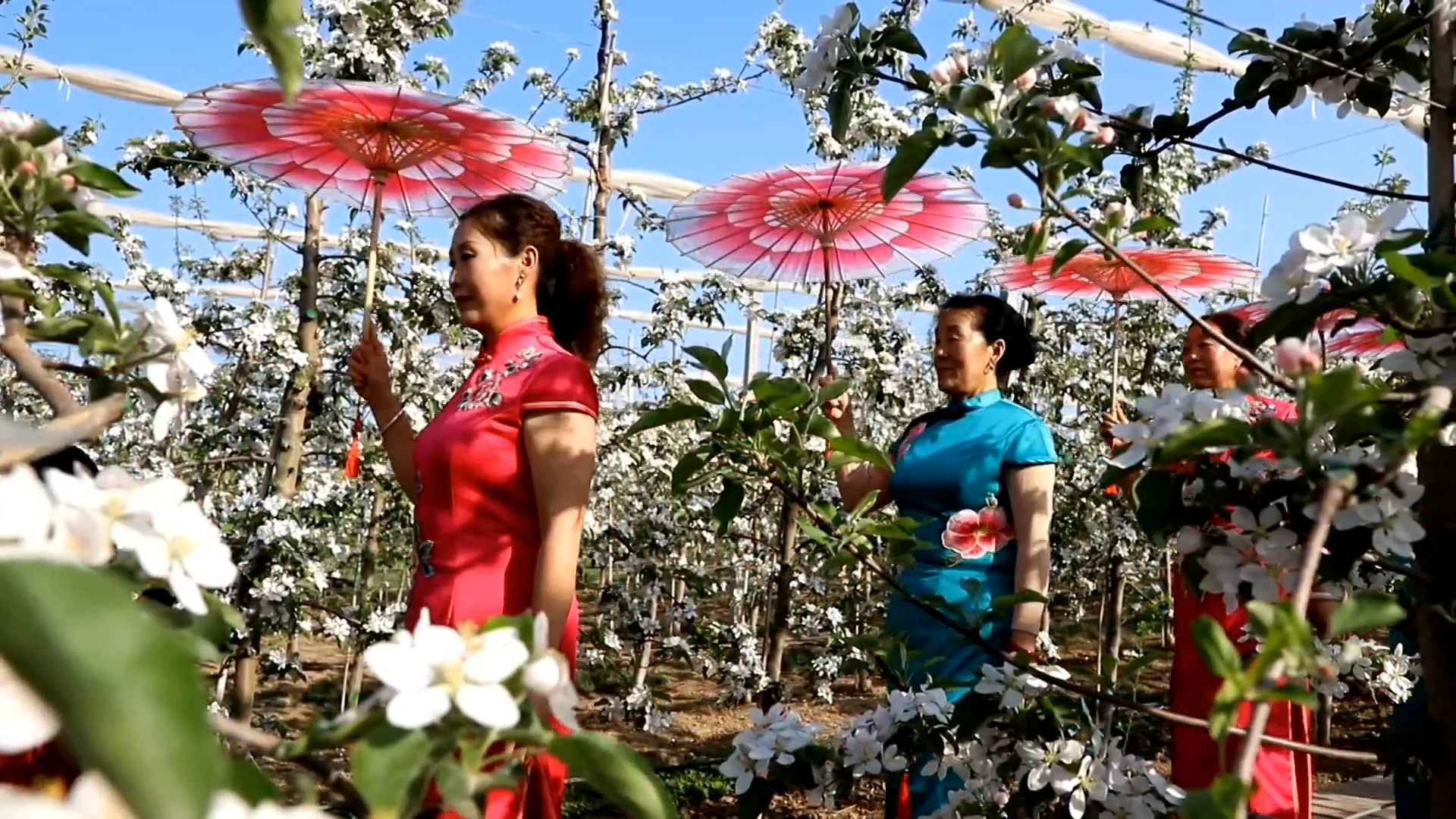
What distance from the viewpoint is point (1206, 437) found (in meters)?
0.97

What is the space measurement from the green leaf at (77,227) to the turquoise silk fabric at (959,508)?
1783 mm

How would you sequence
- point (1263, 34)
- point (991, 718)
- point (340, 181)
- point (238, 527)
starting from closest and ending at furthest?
point (1263, 34) → point (991, 718) → point (340, 181) → point (238, 527)

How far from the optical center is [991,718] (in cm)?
188

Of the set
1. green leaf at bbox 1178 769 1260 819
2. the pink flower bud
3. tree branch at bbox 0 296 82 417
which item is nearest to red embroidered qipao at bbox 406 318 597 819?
tree branch at bbox 0 296 82 417

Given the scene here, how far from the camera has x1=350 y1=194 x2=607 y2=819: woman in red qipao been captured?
188 cm

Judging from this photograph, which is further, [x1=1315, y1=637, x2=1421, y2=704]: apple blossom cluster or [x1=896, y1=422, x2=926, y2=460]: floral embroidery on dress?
[x1=896, y1=422, x2=926, y2=460]: floral embroidery on dress

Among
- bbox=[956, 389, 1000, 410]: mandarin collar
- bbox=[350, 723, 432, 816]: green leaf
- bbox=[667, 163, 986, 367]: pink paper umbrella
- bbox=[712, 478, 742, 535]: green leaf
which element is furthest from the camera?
bbox=[667, 163, 986, 367]: pink paper umbrella

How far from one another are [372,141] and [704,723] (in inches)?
155

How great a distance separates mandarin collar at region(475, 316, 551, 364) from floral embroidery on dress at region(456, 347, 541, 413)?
0.14 ft

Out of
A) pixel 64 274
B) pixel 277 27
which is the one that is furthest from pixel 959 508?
pixel 277 27

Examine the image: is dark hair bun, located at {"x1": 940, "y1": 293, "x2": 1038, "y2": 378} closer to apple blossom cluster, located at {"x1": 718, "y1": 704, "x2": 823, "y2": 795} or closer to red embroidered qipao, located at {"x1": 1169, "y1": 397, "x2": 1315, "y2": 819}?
red embroidered qipao, located at {"x1": 1169, "y1": 397, "x2": 1315, "y2": 819}

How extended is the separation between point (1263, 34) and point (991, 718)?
1056 mm

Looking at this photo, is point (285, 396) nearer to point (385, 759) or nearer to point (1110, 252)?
point (1110, 252)

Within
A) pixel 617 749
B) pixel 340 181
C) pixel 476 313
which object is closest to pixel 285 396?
pixel 340 181
